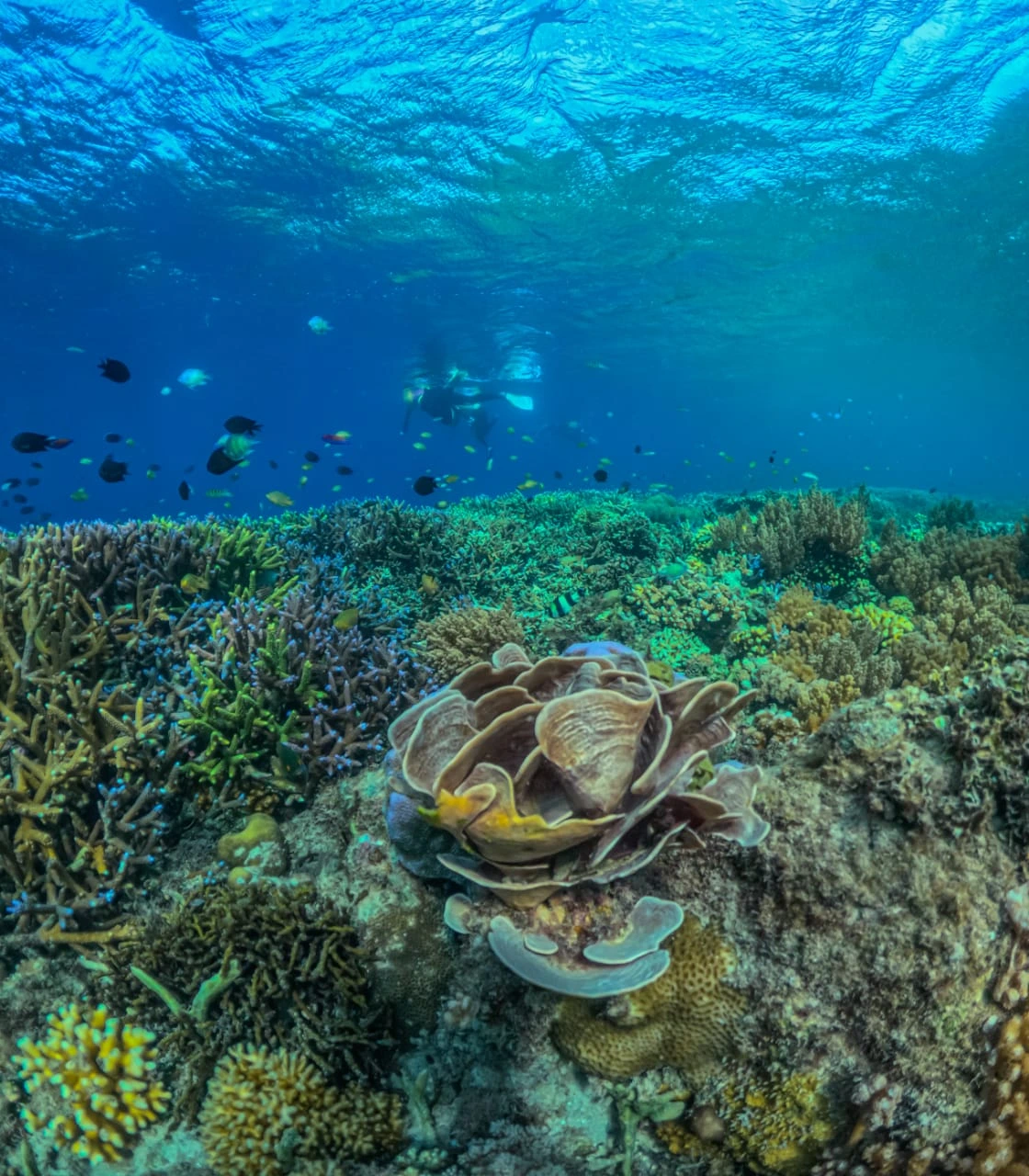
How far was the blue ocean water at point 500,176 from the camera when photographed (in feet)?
59.2

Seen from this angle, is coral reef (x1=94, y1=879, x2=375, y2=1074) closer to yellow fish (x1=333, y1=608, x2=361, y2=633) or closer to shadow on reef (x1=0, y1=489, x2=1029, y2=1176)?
shadow on reef (x1=0, y1=489, x2=1029, y2=1176)

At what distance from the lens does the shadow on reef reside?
8.83 ft

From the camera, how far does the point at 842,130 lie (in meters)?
22.2

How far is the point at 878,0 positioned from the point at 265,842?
80.2 feet

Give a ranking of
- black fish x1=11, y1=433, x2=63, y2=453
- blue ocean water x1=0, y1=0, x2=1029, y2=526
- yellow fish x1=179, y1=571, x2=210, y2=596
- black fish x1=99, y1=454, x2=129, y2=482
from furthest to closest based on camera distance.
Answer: blue ocean water x1=0, y1=0, x2=1029, y2=526 → black fish x1=99, y1=454, x2=129, y2=482 → black fish x1=11, y1=433, x2=63, y2=453 → yellow fish x1=179, y1=571, x2=210, y2=596

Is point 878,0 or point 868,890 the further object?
point 878,0

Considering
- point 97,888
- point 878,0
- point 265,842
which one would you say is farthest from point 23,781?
point 878,0

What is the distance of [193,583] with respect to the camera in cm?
634

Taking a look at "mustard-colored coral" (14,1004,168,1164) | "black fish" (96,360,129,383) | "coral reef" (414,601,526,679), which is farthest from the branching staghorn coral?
"black fish" (96,360,129,383)

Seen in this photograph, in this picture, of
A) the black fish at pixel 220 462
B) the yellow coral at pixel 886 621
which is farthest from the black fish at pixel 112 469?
the yellow coral at pixel 886 621

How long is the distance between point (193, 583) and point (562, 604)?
4.09 m

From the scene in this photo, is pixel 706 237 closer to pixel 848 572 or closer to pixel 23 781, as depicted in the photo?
pixel 848 572

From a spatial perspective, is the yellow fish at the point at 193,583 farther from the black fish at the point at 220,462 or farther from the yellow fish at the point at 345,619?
the black fish at the point at 220,462

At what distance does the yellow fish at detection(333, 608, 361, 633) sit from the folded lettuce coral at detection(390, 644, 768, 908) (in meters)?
2.93
